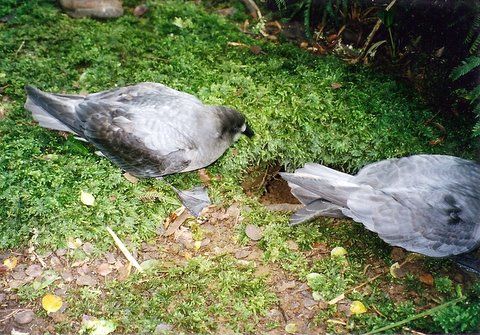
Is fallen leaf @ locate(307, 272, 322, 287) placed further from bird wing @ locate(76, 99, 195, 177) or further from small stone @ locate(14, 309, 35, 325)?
small stone @ locate(14, 309, 35, 325)

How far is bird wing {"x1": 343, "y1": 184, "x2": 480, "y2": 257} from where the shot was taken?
11.6ft

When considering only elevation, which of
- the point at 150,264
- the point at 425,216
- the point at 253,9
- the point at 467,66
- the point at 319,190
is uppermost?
the point at 467,66

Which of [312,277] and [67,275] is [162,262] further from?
[312,277]

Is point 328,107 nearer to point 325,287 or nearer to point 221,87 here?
point 221,87

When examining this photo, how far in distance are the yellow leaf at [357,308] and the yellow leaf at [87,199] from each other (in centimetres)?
222

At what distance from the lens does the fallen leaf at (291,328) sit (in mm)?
3441

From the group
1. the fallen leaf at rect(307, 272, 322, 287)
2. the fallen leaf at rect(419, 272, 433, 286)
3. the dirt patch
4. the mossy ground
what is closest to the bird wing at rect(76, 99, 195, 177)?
the mossy ground

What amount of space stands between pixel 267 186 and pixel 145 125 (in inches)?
55.1

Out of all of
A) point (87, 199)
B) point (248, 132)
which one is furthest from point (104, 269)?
point (248, 132)

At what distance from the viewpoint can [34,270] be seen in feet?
11.9

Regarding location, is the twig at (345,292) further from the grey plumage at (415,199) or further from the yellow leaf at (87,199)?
the yellow leaf at (87,199)

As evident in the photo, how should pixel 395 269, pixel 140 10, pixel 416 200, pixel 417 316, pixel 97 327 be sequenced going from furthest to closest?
pixel 140 10
pixel 395 269
pixel 416 200
pixel 417 316
pixel 97 327

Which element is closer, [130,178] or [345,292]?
[345,292]

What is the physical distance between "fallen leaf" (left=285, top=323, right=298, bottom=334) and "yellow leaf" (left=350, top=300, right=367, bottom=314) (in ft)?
1.48
